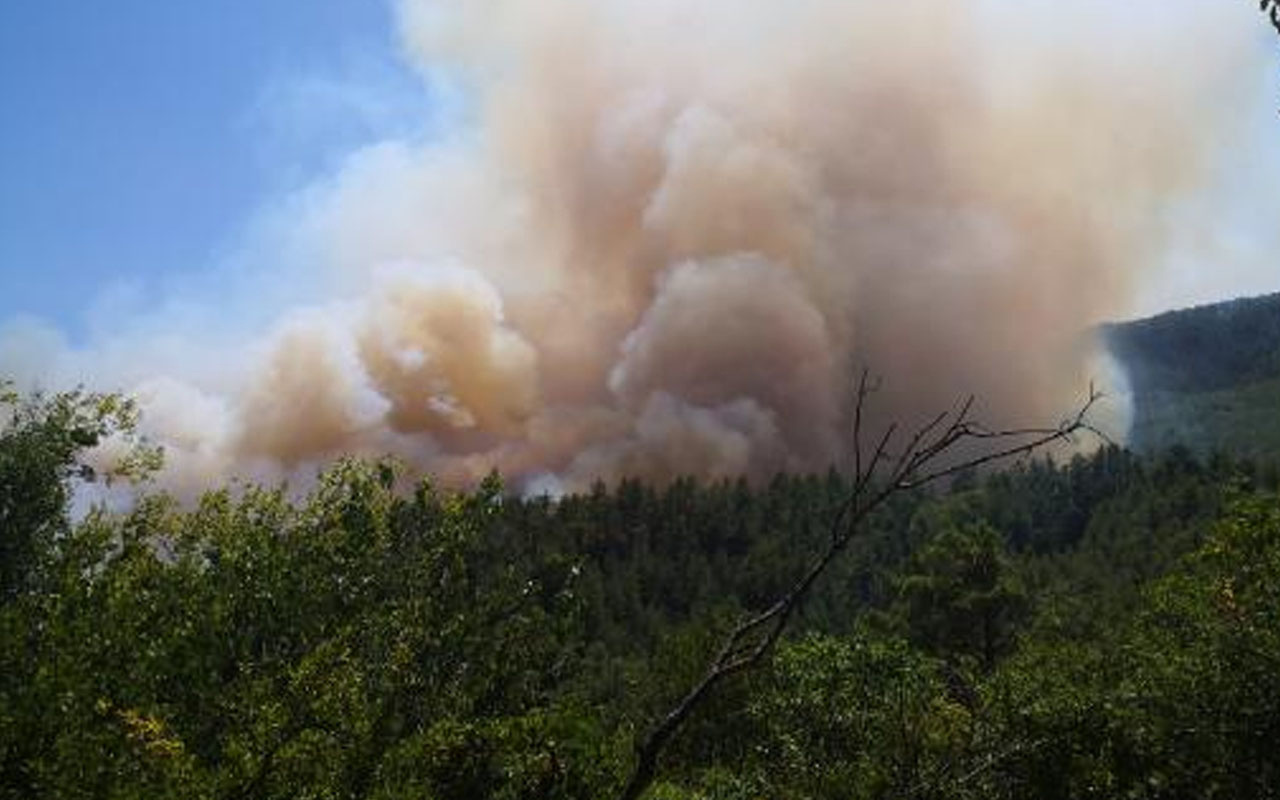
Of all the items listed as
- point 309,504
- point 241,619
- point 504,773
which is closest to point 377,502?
point 309,504

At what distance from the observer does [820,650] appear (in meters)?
46.8

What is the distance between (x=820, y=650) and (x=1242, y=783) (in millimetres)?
21553

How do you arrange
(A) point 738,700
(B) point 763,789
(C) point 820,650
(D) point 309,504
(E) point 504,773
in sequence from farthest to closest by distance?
(A) point 738,700 < (C) point 820,650 < (D) point 309,504 < (B) point 763,789 < (E) point 504,773

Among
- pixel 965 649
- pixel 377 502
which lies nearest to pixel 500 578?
pixel 377 502

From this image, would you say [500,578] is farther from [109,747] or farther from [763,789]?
[109,747]

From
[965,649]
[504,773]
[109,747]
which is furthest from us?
[965,649]

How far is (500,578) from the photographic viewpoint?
125 feet

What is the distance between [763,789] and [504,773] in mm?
12633

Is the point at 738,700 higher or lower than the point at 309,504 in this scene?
lower

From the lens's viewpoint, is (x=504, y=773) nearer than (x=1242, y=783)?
Yes

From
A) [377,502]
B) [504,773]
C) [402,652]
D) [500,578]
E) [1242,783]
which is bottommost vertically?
[1242,783]

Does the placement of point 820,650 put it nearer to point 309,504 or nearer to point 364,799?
point 309,504

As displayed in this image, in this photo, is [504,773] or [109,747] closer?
[109,747]

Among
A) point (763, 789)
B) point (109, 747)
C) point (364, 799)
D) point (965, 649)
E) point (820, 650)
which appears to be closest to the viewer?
point (109, 747)
